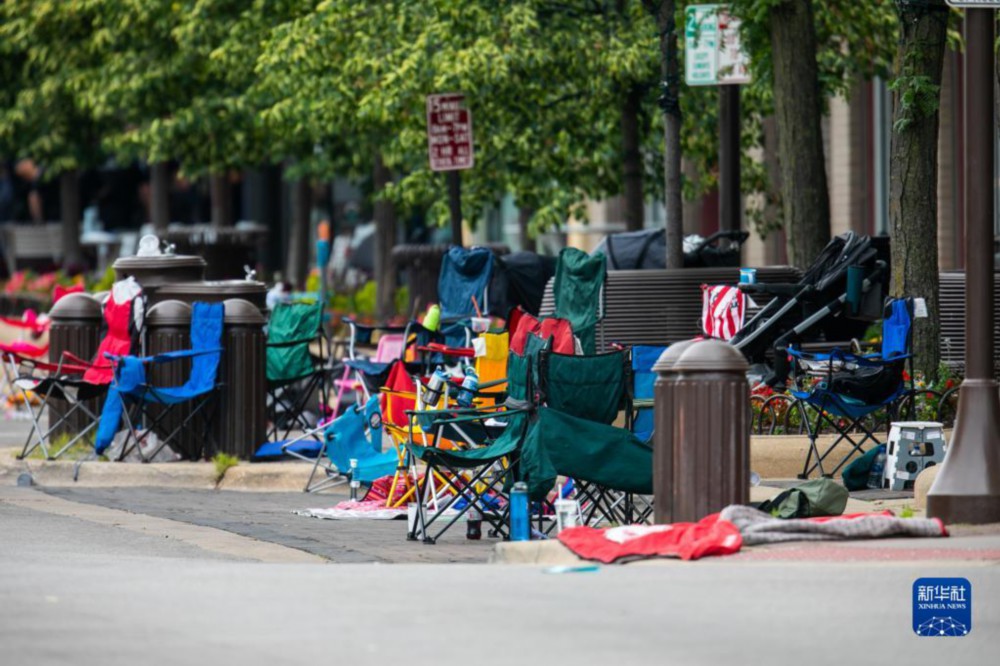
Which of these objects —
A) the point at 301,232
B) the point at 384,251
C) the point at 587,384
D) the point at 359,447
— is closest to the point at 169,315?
the point at 359,447

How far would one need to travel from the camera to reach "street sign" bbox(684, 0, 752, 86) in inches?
798

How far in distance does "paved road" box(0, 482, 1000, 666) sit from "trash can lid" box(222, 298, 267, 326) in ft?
19.0

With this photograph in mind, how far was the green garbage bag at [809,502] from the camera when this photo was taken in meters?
11.7

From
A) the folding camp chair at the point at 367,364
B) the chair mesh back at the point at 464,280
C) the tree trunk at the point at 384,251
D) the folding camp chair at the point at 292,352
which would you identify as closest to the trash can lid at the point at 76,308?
the folding camp chair at the point at 292,352

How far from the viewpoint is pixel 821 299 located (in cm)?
1612

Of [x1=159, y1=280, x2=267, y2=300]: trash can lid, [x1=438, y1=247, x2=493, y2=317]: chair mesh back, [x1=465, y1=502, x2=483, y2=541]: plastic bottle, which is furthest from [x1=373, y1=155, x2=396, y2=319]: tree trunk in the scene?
[x1=465, y1=502, x2=483, y2=541]: plastic bottle

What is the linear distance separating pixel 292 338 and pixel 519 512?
617 cm

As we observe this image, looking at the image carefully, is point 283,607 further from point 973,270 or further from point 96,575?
point 973,270

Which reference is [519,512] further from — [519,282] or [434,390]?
[519,282]

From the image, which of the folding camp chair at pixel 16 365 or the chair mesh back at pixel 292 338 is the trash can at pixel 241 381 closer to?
the chair mesh back at pixel 292 338

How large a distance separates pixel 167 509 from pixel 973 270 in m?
5.75

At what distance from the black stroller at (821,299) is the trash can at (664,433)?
15.4 ft

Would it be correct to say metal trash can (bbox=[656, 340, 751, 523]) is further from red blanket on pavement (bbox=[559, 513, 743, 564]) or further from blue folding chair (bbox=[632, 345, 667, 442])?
blue folding chair (bbox=[632, 345, 667, 442])

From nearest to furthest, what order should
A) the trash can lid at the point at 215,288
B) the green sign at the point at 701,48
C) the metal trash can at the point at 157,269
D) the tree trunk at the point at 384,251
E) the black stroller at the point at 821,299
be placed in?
1. the black stroller at the point at 821,299
2. the trash can lid at the point at 215,288
3. the metal trash can at the point at 157,269
4. the green sign at the point at 701,48
5. the tree trunk at the point at 384,251
